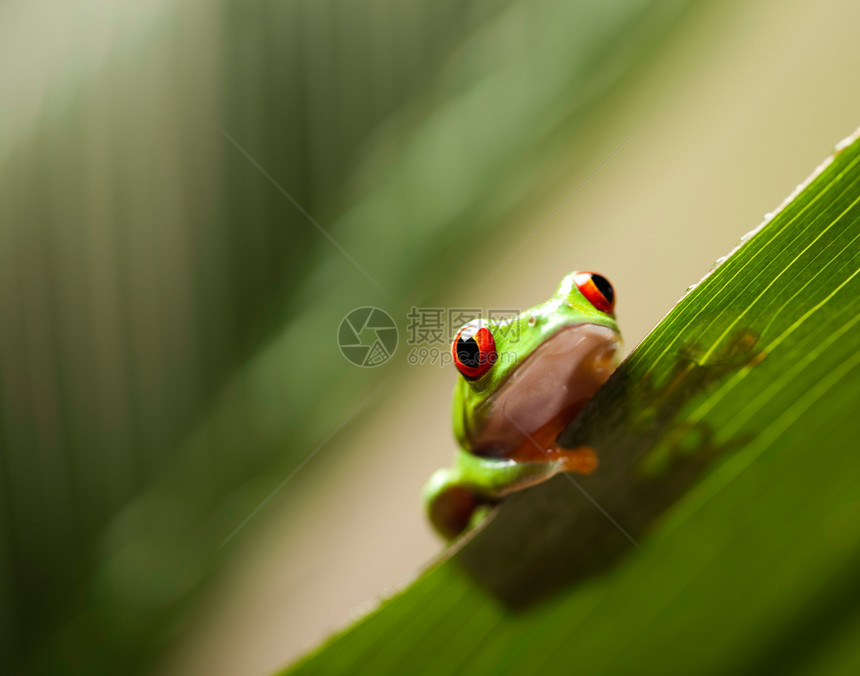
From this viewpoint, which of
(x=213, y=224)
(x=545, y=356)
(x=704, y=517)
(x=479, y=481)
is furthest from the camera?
(x=213, y=224)

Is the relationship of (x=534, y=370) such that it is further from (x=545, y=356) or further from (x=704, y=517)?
(x=704, y=517)

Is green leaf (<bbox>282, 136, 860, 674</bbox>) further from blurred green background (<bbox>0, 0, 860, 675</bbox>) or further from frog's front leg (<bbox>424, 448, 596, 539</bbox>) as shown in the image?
blurred green background (<bbox>0, 0, 860, 675</bbox>)

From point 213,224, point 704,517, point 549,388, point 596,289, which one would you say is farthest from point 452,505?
point 213,224

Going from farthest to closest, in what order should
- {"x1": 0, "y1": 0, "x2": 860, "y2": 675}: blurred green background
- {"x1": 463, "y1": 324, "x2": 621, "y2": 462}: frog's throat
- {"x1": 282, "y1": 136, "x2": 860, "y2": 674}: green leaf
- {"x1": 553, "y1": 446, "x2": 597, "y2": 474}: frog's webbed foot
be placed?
1. {"x1": 0, "y1": 0, "x2": 860, "y2": 675}: blurred green background
2. {"x1": 463, "y1": 324, "x2": 621, "y2": 462}: frog's throat
3. {"x1": 553, "y1": 446, "x2": 597, "y2": 474}: frog's webbed foot
4. {"x1": 282, "y1": 136, "x2": 860, "y2": 674}: green leaf

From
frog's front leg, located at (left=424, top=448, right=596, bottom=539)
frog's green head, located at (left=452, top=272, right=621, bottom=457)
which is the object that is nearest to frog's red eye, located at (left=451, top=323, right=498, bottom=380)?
frog's green head, located at (left=452, top=272, right=621, bottom=457)

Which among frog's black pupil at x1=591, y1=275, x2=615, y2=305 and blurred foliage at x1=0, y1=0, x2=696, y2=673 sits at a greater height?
frog's black pupil at x1=591, y1=275, x2=615, y2=305

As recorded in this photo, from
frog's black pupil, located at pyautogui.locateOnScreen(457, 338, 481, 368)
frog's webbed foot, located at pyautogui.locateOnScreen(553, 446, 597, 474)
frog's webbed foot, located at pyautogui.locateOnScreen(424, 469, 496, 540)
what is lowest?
frog's webbed foot, located at pyautogui.locateOnScreen(424, 469, 496, 540)

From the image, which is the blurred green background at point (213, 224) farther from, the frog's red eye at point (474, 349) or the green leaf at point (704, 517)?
the green leaf at point (704, 517)
